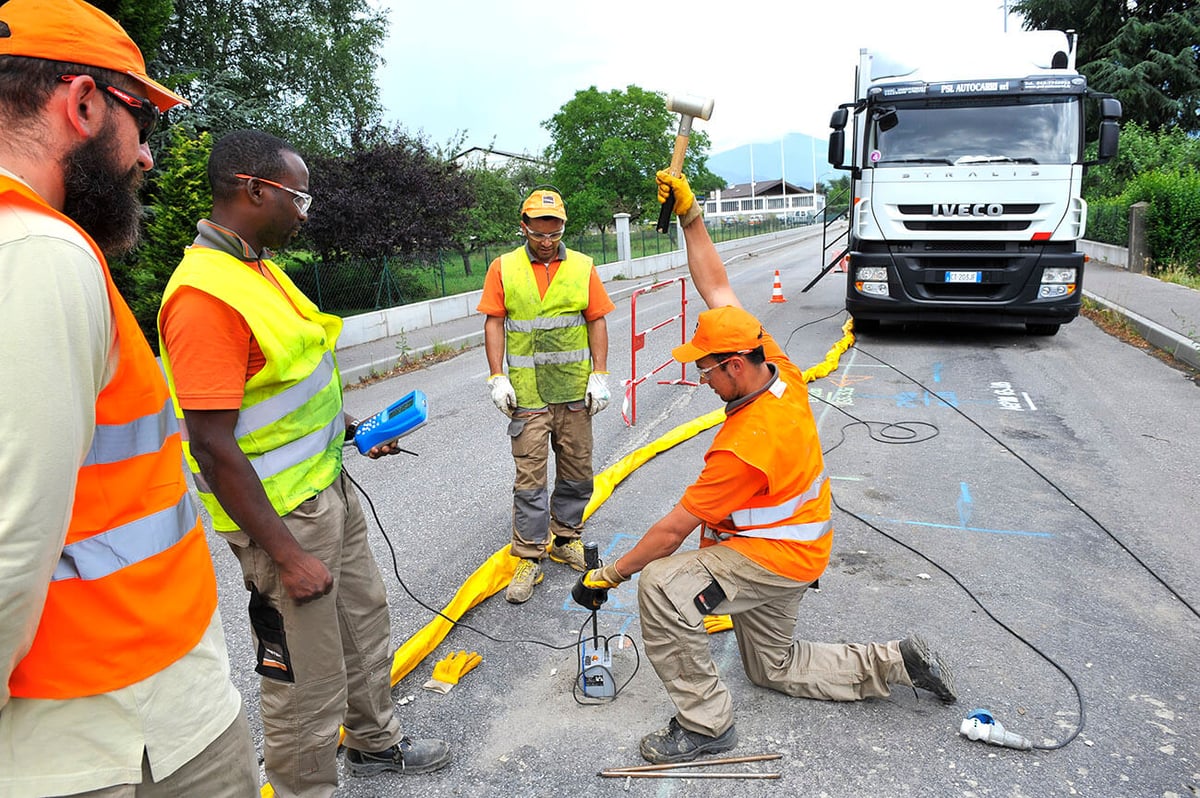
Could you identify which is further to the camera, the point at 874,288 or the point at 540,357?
the point at 874,288

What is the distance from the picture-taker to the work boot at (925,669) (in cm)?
289

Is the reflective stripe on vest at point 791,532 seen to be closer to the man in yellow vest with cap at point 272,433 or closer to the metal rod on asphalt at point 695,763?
the metal rod on asphalt at point 695,763

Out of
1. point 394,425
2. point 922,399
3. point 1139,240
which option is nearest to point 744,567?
point 394,425

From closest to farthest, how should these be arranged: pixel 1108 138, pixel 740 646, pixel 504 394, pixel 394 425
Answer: pixel 394 425 < pixel 740 646 < pixel 504 394 < pixel 1108 138

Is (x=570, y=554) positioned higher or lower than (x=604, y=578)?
lower

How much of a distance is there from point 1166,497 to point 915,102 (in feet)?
21.2

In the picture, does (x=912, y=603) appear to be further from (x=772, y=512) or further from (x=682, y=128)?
(x=682, y=128)

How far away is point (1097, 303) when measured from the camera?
1247 cm

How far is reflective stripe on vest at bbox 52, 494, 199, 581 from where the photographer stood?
125 centimetres

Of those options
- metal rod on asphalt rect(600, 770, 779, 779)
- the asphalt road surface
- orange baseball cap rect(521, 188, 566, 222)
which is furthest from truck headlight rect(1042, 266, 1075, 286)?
metal rod on asphalt rect(600, 770, 779, 779)

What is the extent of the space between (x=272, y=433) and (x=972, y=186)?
31.2ft

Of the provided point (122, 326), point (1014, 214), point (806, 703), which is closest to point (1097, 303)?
point (1014, 214)

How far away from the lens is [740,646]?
3129 mm

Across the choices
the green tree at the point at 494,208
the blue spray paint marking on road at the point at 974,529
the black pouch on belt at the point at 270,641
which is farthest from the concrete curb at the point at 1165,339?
the green tree at the point at 494,208
